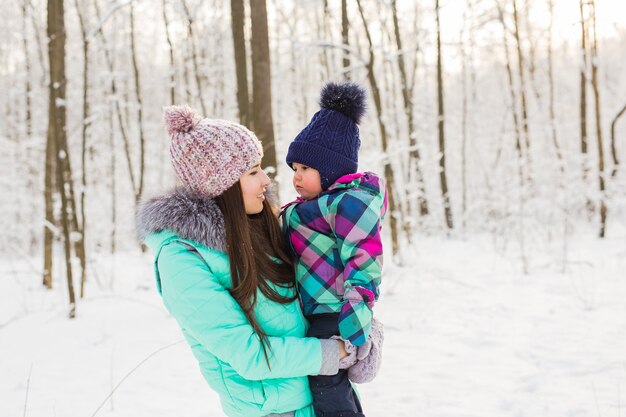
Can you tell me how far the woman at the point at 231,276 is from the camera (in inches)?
54.9

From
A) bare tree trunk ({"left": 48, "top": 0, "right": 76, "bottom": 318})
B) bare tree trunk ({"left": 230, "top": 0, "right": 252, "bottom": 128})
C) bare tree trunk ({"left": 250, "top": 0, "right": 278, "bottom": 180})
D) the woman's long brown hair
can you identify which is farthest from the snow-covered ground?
bare tree trunk ({"left": 230, "top": 0, "right": 252, "bottom": 128})

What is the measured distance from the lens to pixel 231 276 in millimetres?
1495

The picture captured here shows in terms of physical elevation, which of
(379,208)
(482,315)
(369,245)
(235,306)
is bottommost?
(482,315)

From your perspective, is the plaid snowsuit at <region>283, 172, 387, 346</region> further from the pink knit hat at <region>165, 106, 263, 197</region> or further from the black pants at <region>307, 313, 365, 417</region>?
the pink knit hat at <region>165, 106, 263, 197</region>

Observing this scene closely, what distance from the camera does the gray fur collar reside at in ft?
Result: 4.88

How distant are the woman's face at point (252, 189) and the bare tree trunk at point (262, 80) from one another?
2837 mm

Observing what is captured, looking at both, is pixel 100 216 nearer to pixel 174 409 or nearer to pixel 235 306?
pixel 174 409

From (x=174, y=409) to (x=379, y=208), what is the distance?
9.35 ft

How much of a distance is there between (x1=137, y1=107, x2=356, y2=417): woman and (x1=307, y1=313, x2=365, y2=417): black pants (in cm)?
4

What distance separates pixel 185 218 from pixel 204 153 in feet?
0.81

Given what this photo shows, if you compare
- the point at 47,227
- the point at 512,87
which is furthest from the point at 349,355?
the point at 512,87

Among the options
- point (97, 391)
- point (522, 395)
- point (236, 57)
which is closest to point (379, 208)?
point (522, 395)

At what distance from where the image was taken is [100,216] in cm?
1833

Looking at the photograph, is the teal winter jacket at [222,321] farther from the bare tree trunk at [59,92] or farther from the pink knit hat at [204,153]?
the bare tree trunk at [59,92]
